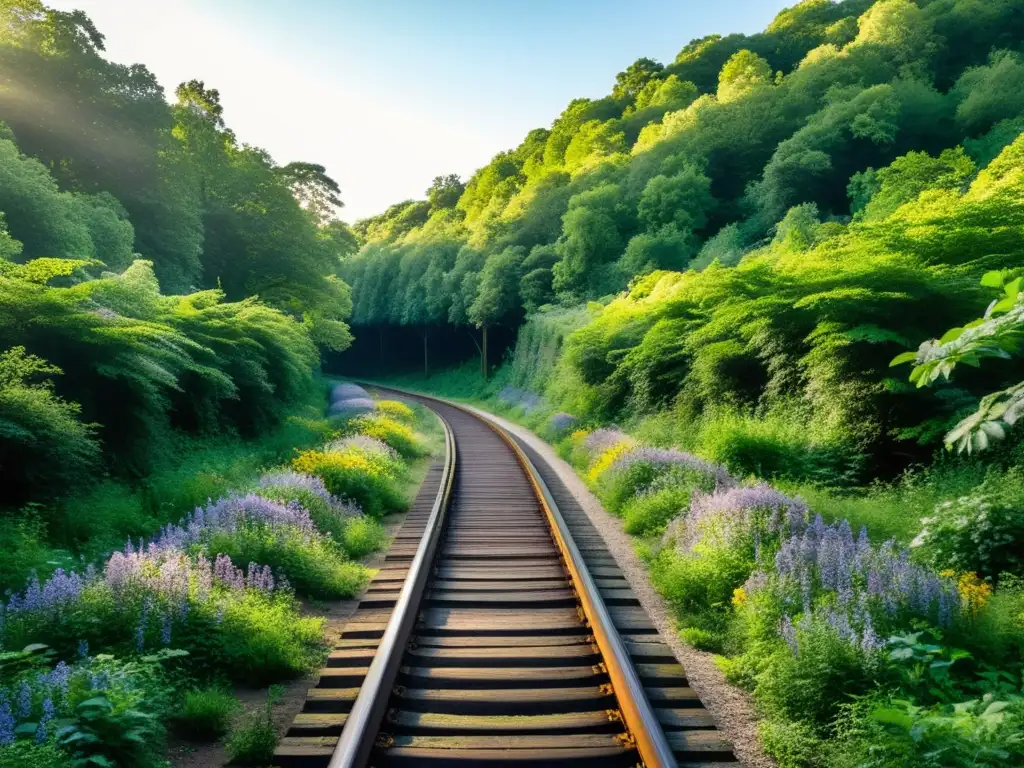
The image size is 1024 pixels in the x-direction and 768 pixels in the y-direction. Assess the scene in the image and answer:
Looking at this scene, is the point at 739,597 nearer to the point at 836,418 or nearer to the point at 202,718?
the point at 202,718

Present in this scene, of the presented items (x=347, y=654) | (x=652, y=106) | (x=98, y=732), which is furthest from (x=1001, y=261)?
(x=652, y=106)

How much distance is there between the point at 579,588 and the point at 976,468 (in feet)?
18.5

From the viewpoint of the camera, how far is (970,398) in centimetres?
922

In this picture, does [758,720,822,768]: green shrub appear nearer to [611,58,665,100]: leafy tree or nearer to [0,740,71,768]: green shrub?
[0,740,71,768]: green shrub

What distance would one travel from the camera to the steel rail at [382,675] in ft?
11.7

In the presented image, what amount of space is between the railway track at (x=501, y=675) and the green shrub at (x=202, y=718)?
0.60 m

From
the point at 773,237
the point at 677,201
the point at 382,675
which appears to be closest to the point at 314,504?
the point at 382,675

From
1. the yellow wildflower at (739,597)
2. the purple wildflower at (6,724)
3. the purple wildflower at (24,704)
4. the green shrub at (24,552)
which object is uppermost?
the yellow wildflower at (739,597)

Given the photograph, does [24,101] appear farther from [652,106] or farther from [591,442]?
[652,106]

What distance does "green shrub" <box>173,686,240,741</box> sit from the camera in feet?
14.2

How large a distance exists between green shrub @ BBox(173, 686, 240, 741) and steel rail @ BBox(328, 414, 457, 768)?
93cm

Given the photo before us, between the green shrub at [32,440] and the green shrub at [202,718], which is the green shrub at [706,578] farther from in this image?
the green shrub at [32,440]

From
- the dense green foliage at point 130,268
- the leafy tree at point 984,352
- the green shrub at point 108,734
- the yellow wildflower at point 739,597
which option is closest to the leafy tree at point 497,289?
the dense green foliage at point 130,268

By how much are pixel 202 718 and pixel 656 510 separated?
6718 millimetres
